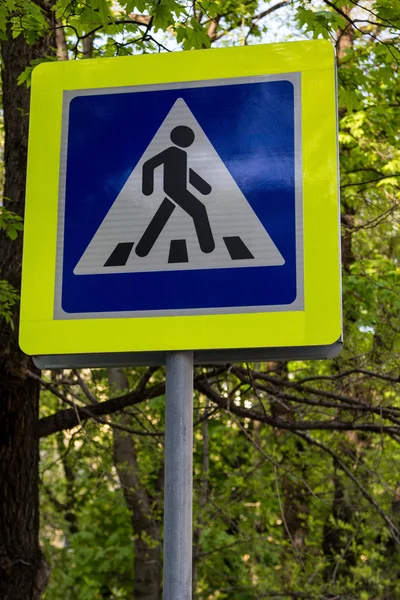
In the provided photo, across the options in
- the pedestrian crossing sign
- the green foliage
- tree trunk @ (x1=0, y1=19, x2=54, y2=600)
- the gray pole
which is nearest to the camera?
the gray pole

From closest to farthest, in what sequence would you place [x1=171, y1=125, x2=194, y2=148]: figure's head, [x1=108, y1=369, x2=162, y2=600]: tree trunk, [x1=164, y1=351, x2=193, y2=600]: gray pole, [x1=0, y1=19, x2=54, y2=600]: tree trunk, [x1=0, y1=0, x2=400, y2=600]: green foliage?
[x1=164, y1=351, x2=193, y2=600]: gray pole → [x1=171, y1=125, x2=194, y2=148]: figure's head → [x1=0, y1=19, x2=54, y2=600]: tree trunk → [x1=0, y1=0, x2=400, y2=600]: green foliage → [x1=108, y1=369, x2=162, y2=600]: tree trunk

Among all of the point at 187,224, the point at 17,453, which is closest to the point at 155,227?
the point at 187,224

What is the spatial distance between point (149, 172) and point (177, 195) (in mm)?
128

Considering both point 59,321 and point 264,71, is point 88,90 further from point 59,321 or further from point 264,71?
point 59,321

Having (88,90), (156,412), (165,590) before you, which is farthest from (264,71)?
(156,412)

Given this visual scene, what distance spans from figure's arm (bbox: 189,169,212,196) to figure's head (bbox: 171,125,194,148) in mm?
109

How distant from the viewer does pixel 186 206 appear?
88.5 inches

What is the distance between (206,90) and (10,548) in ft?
16.1

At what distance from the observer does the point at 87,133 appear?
2455 mm

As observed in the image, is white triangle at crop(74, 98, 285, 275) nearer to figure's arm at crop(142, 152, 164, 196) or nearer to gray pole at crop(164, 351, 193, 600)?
figure's arm at crop(142, 152, 164, 196)

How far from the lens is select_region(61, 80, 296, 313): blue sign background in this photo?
87.5 inches

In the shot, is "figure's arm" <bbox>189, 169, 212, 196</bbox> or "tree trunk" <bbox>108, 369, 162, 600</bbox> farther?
"tree trunk" <bbox>108, 369, 162, 600</bbox>

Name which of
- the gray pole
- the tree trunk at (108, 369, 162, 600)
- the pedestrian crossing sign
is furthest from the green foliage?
the gray pole

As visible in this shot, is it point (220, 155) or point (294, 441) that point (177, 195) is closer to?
point (220, 155)
